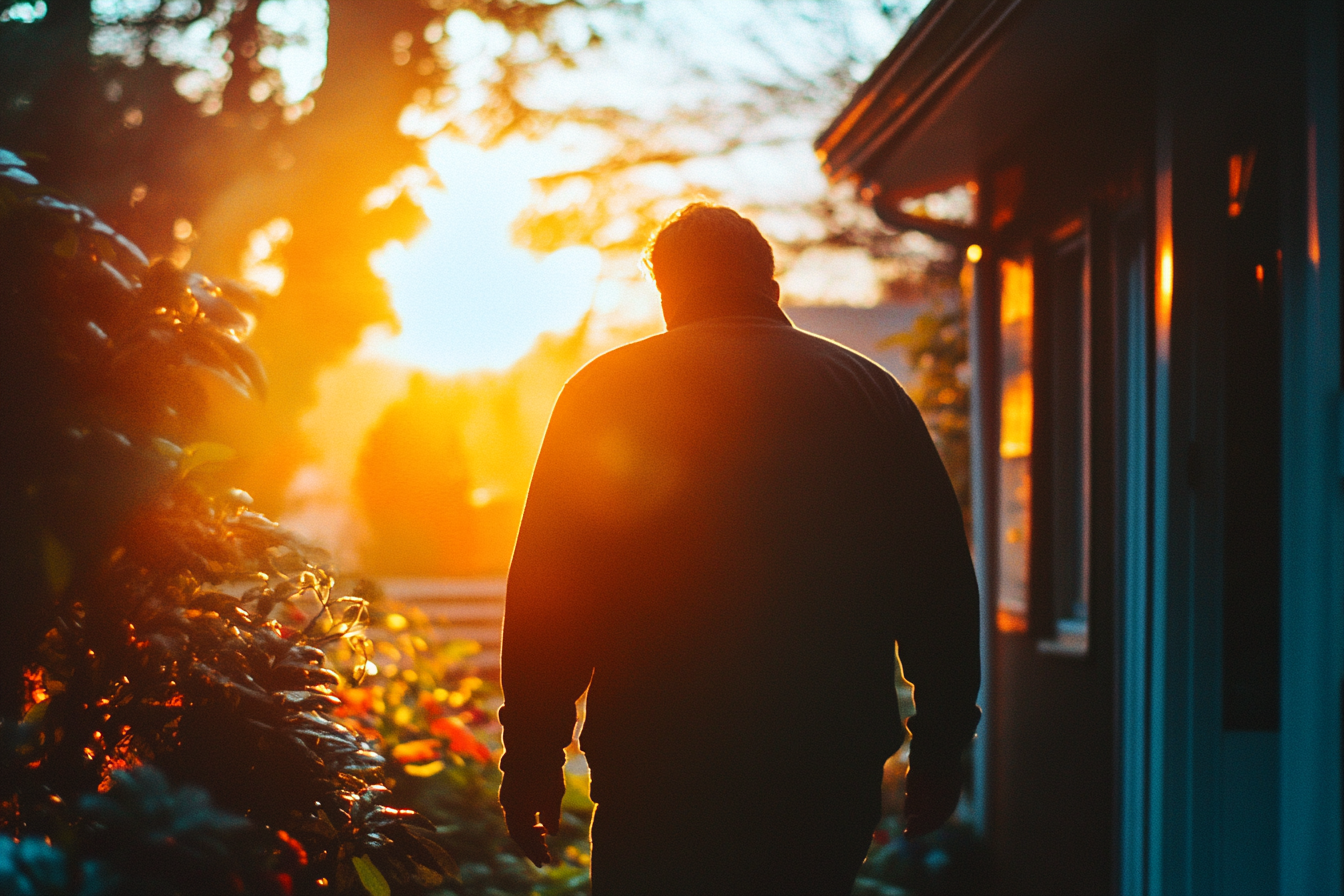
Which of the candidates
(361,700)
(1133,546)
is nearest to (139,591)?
(361,700)

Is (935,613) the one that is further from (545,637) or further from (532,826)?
(532,826)

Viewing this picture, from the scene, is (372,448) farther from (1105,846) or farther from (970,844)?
(1105,846)

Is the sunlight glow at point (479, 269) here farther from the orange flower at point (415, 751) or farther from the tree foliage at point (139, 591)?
the tree foliage at point (139, 591)

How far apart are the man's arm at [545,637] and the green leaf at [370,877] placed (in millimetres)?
276

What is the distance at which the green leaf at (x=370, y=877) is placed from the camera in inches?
62.5

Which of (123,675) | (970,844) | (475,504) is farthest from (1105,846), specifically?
(475,504)

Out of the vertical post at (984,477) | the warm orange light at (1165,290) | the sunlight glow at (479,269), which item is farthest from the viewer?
the sunlight glow at (479,269)

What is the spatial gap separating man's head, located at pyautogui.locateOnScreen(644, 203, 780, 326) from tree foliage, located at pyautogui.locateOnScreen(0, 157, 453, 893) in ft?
2.53

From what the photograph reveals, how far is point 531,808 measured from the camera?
6.07 feet

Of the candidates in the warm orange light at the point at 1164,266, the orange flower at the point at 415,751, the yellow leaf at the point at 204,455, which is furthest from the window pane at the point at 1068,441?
the yellow leaf at the point at 204,455

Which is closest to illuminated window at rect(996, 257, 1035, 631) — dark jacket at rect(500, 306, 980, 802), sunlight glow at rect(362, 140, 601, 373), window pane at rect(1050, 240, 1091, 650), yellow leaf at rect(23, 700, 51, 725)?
window pane at rect(1050, 240, 1091, 650)

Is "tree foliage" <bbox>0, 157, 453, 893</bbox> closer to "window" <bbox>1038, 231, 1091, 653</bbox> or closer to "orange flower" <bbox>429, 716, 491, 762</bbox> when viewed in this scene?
"orange flower" <bbox>429, 716, 491, 762</bbox>

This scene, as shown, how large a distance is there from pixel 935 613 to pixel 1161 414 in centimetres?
135

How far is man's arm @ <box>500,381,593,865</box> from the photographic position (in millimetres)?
1793
